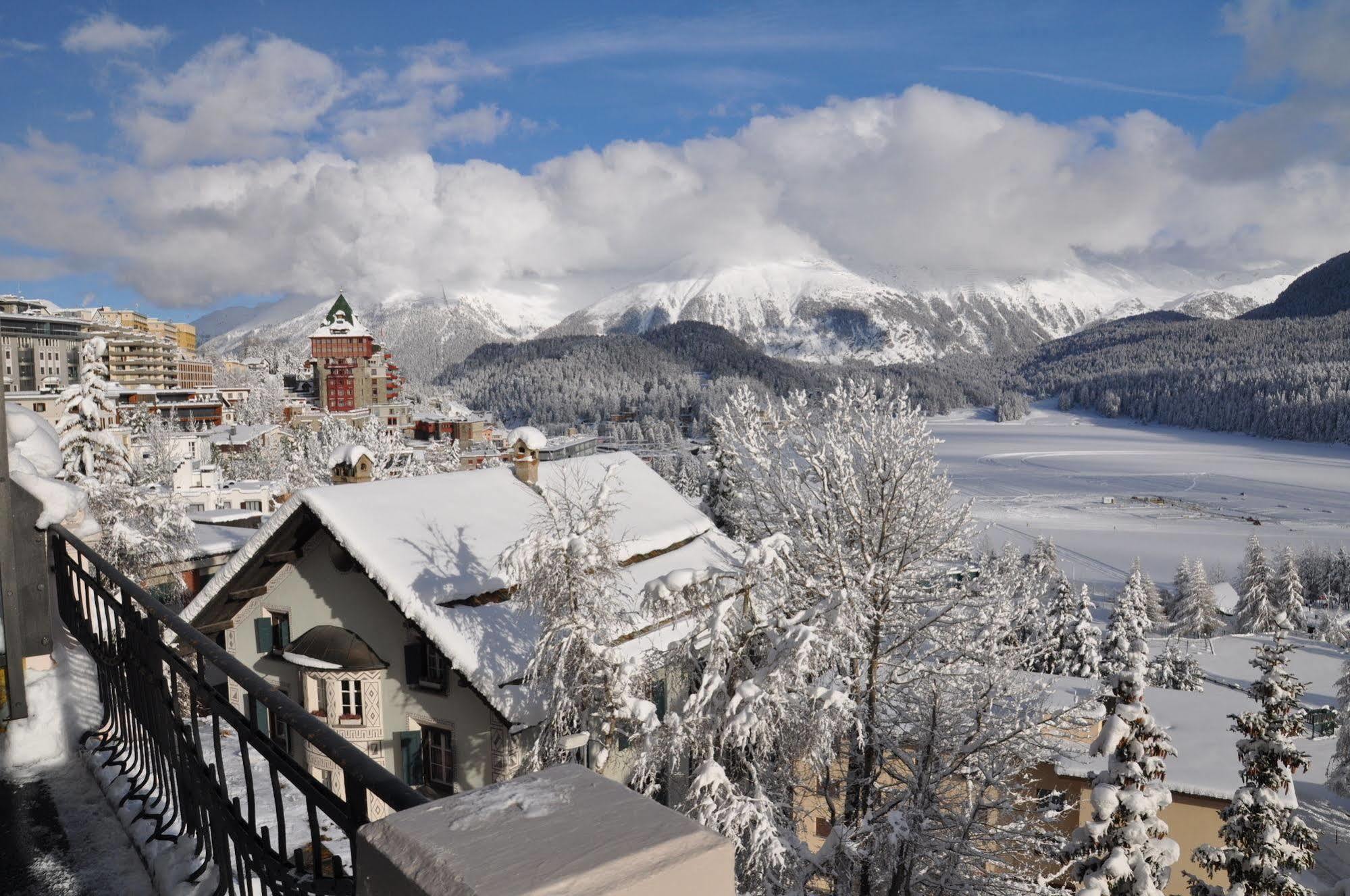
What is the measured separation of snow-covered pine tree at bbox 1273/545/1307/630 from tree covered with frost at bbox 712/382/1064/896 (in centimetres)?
6570

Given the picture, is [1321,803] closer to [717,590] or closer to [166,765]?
[717,590]

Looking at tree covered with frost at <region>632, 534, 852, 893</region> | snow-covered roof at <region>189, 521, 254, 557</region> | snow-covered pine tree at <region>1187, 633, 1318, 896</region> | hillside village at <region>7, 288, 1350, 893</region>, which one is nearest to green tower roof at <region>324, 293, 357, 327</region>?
snow-covered roof at <region>189, 521, 254, 557</region>

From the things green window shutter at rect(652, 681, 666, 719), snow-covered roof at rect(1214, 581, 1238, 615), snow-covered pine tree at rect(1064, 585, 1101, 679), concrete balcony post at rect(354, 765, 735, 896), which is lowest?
snow-covered roof at rect(1214, 581, 1238, 615)

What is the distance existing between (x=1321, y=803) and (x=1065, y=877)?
603 inches

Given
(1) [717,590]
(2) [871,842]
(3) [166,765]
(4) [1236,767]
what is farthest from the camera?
(4) [1236,767]

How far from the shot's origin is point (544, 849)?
174cm

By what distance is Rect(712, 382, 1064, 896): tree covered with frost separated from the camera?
42.0 ft

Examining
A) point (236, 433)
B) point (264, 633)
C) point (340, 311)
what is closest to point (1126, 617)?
point (264, 633)

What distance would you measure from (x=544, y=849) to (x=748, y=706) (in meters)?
9.80

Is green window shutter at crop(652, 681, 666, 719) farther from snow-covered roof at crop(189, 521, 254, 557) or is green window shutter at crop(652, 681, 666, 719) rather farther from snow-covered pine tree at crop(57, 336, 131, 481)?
snow-covered pine tree at crop(57, 336, 131, 481)

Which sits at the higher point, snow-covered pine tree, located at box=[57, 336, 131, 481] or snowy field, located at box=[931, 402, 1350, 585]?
snow-covered pine tree, located at box=[57, 336, 131, 481]

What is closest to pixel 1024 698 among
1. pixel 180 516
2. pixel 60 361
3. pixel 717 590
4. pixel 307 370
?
pixel 717 590

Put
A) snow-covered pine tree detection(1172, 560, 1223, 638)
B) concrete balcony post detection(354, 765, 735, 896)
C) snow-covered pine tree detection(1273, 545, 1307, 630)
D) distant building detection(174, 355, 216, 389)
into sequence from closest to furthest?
concrete balcony post detection(354, 765, 735, 896) → snow-covered pine tree detection(1273, 545, 1307, 630) → snow-covered pine tree detection(1172, 560, 1223, 638) → distant building detection(174, 355, 216, 389)

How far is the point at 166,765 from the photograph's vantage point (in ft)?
16.4
